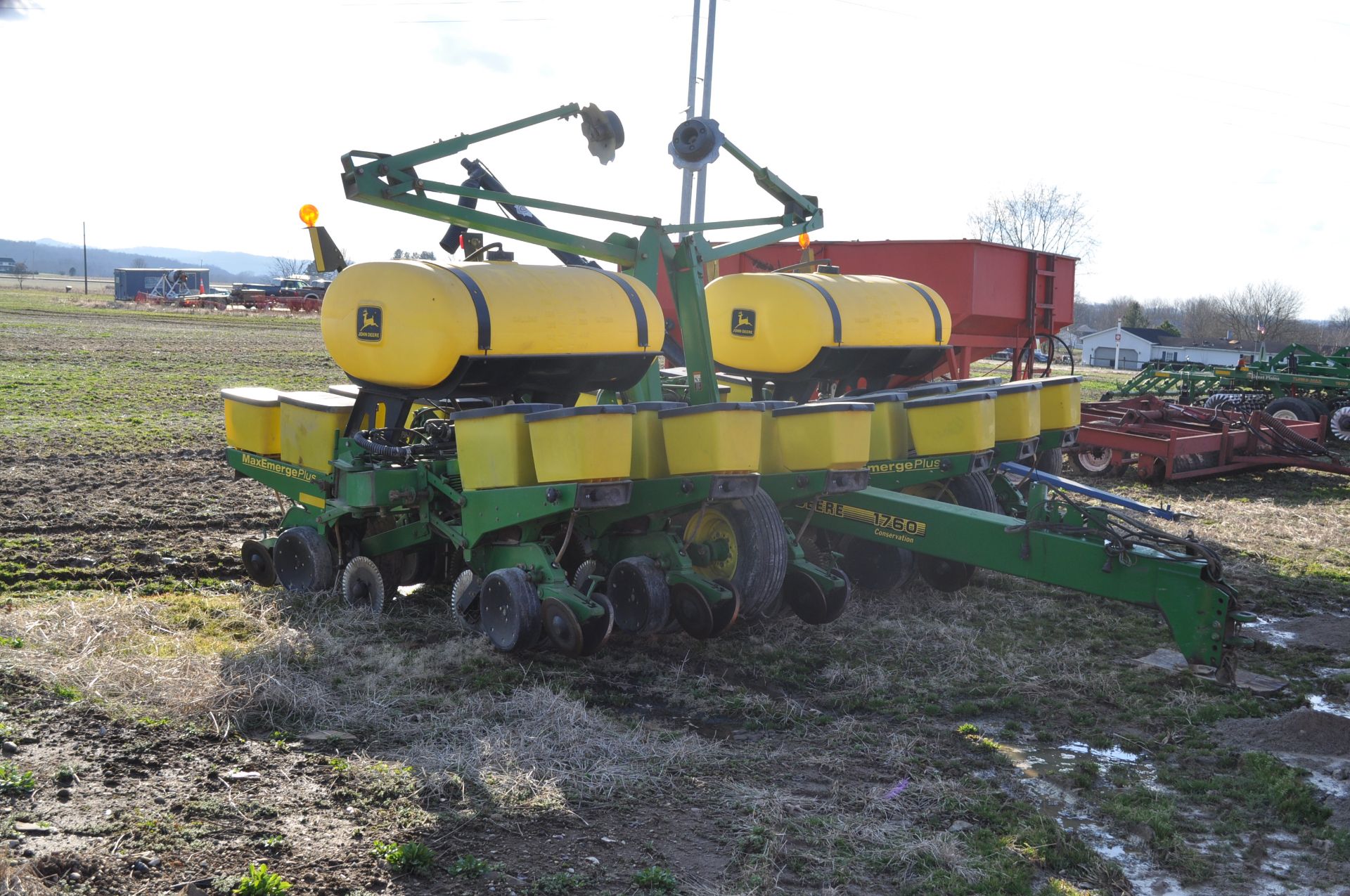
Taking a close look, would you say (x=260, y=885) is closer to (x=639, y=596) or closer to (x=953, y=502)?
(x=639, y=596)

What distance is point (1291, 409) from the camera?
1622cm

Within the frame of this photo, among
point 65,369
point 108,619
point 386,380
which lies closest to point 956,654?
point 386,380

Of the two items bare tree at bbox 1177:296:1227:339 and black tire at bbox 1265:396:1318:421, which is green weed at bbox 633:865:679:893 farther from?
bare tree at bbox 1177:296:1227:339

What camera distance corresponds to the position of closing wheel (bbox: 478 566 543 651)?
5883 millimetres

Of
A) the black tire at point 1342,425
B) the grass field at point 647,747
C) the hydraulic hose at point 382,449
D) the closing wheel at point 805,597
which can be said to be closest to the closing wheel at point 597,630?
the grass field at point 647,747

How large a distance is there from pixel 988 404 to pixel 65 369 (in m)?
16.5

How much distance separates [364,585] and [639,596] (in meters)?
1.89

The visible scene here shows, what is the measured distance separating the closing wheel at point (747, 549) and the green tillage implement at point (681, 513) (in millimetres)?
36

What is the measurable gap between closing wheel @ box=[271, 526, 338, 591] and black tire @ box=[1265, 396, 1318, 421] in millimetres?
13399

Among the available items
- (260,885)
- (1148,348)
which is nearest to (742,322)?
(260,885)

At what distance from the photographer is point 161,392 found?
1697cm

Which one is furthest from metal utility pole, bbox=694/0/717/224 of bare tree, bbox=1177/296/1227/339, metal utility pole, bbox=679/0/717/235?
bare tree, bbox=1177/296/1227/339

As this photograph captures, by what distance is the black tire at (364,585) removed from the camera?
6.95 m

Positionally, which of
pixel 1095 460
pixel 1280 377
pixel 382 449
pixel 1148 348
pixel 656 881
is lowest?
pixel 656 881
